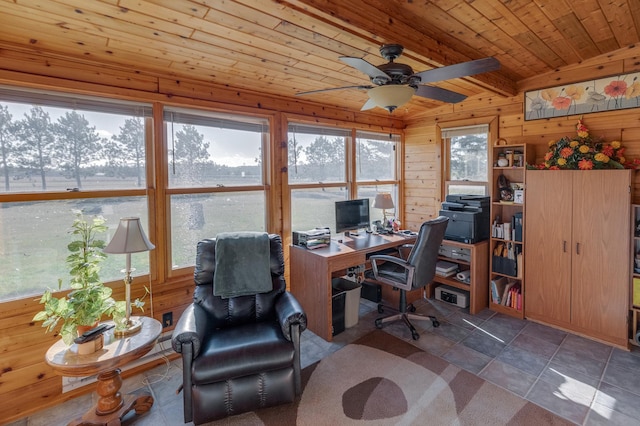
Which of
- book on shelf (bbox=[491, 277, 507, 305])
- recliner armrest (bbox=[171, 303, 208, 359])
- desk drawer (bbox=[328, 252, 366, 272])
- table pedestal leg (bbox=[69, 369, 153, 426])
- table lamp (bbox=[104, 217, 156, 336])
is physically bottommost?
table pedestal leg (bbox=[69, 369, 153, 426])

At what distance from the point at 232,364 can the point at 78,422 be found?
3.22ft

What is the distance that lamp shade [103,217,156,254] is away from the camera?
209 centimetres

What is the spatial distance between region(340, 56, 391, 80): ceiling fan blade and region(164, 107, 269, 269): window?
5.56ft

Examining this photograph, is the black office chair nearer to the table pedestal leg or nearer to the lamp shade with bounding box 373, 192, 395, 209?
the lamp shade with bounding box 373, 192, 395, 209

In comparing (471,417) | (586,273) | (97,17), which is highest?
(97,17)

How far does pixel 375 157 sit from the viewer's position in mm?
4559

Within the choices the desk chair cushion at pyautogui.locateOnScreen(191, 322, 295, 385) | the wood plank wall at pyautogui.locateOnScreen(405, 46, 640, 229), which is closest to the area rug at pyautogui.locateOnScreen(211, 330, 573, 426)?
the desk chair cushion at pyautogui.locateOnScreen(191, 322, 295, 385)

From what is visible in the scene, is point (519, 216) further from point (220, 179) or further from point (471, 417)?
point (220, 179)

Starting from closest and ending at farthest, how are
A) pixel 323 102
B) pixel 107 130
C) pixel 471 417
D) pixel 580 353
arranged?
pixel 471 417 → pixel 107 130 → pixel 580 353 → pixel 323 102

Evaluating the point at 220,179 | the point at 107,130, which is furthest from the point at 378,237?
the point at 107,130

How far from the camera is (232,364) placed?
1979mm

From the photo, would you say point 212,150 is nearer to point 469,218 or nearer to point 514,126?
point 469,218

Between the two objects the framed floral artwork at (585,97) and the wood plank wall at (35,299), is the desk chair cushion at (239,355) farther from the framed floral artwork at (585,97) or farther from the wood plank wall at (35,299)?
the framed floral artwork at (585,97)

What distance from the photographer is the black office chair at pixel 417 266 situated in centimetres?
302
